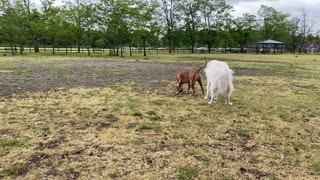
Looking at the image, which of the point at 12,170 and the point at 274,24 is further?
the point at 274,24

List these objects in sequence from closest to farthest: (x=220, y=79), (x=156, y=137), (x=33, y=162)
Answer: (x=33, y=162) < (x=156, y=137) < (x=220, y=79)

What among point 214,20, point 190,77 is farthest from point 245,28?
point 190,77

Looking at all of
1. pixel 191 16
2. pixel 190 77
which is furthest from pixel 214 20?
pixel 190 77

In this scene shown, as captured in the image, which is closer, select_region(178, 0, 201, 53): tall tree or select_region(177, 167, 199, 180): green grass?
select_region(177, 167, 199, 180): green grass

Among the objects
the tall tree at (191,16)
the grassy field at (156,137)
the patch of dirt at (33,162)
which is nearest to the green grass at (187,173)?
the grassy field at (156,137)

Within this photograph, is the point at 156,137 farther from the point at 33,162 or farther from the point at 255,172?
→ the point at 33,162

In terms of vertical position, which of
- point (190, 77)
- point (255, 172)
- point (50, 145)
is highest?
point (190, 77)

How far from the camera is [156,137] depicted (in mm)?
4684

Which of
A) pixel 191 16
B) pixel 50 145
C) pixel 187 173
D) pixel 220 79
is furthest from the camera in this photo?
pixel 191 16

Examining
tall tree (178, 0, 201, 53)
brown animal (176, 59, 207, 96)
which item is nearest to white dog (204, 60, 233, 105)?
brown animal (176, 59, 207, 96)

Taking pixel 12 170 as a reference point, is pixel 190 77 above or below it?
above

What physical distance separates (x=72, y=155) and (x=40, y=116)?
2357 mm

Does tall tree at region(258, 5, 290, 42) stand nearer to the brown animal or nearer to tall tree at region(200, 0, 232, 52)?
tall tree at region(200, 0, 232, 52)

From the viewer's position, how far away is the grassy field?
349cm
